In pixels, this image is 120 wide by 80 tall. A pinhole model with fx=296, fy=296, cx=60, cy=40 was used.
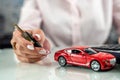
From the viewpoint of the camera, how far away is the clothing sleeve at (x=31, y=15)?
3.27 ft

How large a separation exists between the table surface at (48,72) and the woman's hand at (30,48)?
0.02m

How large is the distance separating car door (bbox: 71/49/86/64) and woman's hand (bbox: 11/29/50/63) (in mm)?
80

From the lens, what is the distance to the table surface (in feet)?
1.71

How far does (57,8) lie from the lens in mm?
1044

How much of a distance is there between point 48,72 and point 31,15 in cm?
49

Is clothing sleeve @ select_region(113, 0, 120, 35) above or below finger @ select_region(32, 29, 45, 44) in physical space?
above

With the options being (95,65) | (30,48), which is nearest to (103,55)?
(95,65)

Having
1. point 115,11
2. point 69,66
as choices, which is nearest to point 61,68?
point 69,66

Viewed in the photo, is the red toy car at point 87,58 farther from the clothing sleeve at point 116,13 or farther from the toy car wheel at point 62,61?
the clothing sleeve at point 116,13

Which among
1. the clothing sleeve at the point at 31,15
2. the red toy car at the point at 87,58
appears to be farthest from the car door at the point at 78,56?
the clothing sleeve at the point at 31,15

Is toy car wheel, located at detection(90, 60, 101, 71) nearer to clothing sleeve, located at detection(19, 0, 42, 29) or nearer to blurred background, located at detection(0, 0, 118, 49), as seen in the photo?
clothing sleeve, located at detection(19, 0, 42, 29)

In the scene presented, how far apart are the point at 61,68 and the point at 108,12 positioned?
1.77 ft

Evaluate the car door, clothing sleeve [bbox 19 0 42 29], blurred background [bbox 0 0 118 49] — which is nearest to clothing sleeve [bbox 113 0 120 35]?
clothing sleeve [bbox 19 0 42 29]

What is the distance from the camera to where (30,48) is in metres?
0.61
